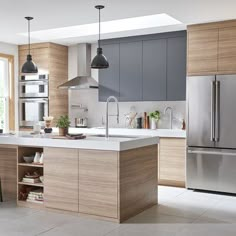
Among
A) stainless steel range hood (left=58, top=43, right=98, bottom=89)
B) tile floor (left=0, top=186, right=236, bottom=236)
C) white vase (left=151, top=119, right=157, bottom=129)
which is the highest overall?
stainless steel range hood (left=58, top=43, right=98, bottom=89)

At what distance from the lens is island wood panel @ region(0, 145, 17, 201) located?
201 inches

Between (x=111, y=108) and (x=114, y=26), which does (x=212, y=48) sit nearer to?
(x=114, y=26)

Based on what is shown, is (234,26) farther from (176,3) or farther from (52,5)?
(52,5)

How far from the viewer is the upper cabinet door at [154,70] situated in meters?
6.24

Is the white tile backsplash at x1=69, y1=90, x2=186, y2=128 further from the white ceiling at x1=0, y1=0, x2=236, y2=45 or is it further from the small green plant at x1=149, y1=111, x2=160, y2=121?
the white ceiling at x1=0, y1=0, x2=236, y2=45

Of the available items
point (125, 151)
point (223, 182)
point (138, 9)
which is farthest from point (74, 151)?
point (223, 182)

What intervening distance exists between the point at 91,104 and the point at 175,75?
2.06 m

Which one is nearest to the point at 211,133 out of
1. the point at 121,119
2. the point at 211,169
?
the point at 211,169

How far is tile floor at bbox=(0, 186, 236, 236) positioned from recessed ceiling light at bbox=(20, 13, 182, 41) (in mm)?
2796

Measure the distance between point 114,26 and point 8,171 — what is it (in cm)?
297

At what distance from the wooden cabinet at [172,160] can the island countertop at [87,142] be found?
1.22 m

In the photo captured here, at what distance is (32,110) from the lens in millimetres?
7441

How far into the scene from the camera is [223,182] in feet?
17.6

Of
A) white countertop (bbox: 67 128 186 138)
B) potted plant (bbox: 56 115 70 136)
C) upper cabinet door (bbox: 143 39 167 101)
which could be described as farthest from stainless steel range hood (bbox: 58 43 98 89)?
potted plant (bbox: 56 115 70 136)
